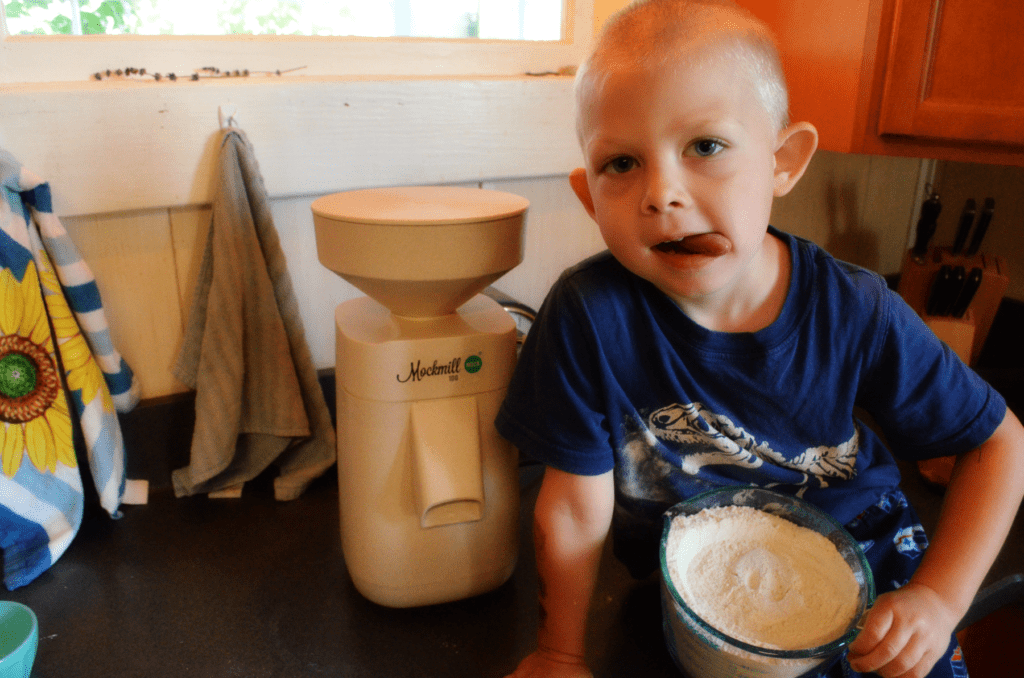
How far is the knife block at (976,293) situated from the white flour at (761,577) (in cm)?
66

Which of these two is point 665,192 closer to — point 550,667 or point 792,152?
point 792,152

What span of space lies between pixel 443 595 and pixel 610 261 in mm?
385

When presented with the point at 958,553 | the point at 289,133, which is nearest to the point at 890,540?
the point at 958,553

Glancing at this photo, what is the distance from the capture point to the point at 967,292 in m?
1.15

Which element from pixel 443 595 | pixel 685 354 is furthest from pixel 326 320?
pixel 685 354

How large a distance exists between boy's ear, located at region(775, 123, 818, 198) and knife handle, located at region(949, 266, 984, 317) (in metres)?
0.66

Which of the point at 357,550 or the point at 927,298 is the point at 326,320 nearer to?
the point at 357,550

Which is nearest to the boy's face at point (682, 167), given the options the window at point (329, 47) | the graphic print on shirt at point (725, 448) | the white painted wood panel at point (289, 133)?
the graphic print on shirt at point (725, 448)

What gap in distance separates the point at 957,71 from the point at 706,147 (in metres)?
0.48

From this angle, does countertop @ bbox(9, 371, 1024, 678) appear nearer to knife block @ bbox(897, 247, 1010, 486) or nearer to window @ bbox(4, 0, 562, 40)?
knife block @ bbox(897, 247, 1010, 486)

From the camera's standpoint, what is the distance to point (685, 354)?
701 mm

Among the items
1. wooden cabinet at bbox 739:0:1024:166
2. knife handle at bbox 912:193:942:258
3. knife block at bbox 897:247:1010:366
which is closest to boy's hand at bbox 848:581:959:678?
wooden cabinet at bbox 739:0:1024:166

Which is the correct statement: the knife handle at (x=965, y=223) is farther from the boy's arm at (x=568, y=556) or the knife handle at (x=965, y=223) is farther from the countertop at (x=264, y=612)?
the boy's arm at (x=568, y=556)

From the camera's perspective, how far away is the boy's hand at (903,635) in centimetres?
59
